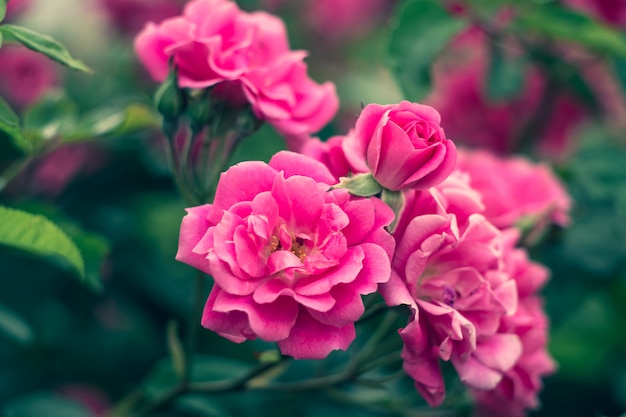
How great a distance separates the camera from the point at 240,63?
2.82 ft

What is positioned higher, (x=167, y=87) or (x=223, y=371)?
(x=167, y=87)

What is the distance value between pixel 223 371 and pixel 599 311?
0.78m

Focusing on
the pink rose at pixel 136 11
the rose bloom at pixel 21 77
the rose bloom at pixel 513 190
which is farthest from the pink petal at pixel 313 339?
the pink rose at pixel 136 11

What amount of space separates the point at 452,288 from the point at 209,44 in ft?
1.20

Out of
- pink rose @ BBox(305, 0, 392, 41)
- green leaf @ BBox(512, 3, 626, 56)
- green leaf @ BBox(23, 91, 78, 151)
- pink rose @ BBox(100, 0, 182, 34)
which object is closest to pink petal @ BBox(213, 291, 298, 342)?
green leaf @ BBox(23, 91, 78, 151)

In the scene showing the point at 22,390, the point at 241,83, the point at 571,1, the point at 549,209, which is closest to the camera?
the point at 241,83

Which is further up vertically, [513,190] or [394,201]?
[394,201]

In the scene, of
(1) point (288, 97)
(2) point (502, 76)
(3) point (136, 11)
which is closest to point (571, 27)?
(2) point (502, 76)

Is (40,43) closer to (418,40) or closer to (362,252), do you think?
(362,252)

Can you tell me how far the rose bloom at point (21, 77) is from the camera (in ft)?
4.77

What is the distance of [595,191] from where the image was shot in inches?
51.2

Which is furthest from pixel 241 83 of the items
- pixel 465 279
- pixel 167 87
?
pixel 465 279

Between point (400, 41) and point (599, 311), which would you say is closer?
point (400, 41)

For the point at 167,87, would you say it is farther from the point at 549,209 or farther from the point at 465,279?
the point at 549,209
